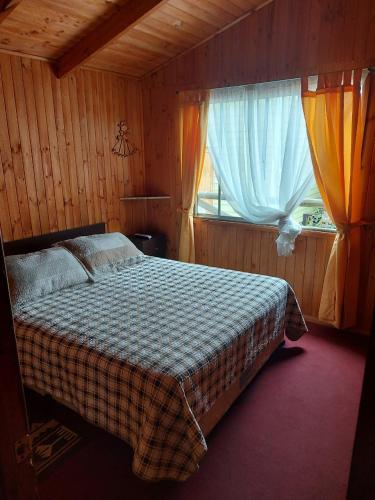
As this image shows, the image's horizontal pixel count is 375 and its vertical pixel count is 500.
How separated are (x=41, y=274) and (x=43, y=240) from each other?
752 mm

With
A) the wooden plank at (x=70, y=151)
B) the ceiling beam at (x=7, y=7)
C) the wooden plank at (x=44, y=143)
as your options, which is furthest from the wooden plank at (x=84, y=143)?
the ceiling beam at (x=7, y=7)

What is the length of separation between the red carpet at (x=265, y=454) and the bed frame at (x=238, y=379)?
0.11 m

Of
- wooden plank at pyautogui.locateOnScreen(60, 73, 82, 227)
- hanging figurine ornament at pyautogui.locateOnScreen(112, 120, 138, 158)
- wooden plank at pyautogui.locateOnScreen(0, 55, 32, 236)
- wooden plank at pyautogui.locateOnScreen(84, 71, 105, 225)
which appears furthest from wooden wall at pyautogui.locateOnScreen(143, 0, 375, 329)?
wooden plank at pyautogui.locateOnScreen(0, 55, 32, 236)

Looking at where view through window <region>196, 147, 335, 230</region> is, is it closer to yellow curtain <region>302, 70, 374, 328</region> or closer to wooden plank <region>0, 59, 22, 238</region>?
yellow curtain <region>302, 70, 374, 328</region>

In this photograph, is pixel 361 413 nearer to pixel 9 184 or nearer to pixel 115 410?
pixel 115 410

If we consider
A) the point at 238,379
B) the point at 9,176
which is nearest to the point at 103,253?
the point at 9,176

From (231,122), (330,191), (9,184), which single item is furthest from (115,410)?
(231,122)

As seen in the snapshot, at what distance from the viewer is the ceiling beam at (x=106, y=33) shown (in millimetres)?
2553

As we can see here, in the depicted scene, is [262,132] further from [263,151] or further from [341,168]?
[341,168]

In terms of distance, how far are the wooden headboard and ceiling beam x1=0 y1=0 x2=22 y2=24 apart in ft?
5.36

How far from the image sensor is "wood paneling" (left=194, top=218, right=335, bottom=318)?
321 centimetres

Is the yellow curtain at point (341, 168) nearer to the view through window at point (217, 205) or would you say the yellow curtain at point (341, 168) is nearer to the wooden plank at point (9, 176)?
the view through window at point (217, 205)

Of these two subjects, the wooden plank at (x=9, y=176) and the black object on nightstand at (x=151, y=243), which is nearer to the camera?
the wooden plank at (x=9, y=176)

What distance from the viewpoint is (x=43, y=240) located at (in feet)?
10.4
